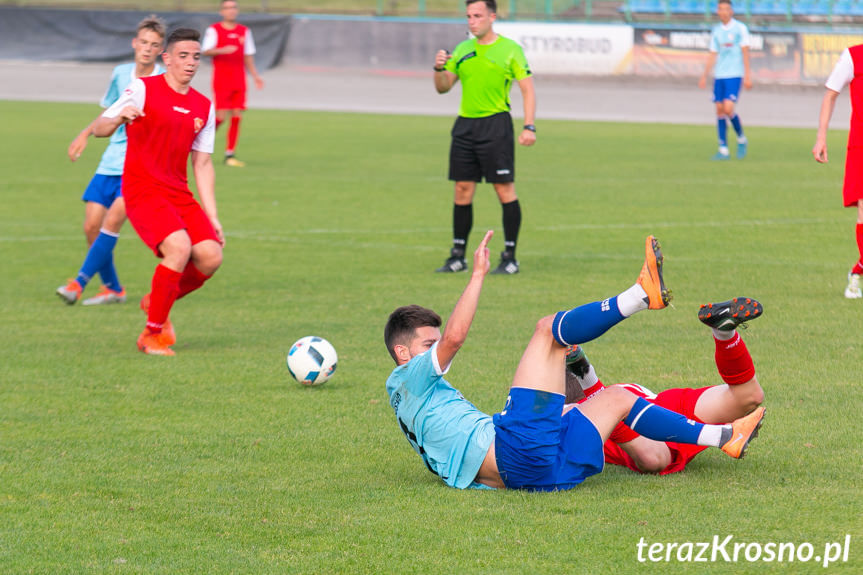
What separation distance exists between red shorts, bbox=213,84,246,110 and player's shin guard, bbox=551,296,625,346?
15.5 metres

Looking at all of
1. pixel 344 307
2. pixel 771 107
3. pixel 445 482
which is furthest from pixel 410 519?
pixel 771 107

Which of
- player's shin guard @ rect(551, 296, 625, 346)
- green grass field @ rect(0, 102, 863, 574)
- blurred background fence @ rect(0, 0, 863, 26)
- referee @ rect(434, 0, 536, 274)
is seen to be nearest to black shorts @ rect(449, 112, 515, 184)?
referee @ rect(434, 0, 536, 274)

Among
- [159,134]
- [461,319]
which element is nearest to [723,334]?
[461,319]

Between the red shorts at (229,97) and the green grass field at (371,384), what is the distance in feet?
11.4

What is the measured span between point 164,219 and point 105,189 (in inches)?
92.9

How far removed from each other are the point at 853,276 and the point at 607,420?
16.6 feet

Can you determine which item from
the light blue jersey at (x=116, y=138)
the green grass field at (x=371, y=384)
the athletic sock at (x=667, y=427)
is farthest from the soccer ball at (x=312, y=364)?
the light blue jersey at (x=116, y=138)

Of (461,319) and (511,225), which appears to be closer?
(461,319)

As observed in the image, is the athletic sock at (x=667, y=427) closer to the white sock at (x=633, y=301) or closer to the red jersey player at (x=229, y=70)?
the white sock at (x=633, y=301)

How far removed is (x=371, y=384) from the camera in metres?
7.04

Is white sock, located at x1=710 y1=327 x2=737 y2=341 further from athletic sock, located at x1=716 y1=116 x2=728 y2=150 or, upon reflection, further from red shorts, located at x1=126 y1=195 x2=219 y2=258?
athletic sock, located at x1=716 y1=116 x2=728 y2=150

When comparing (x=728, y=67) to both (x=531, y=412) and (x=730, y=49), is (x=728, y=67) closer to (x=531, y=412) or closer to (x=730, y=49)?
(x=730, y=49)

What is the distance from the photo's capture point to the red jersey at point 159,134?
7.77m

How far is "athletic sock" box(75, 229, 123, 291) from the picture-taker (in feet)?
31.4
